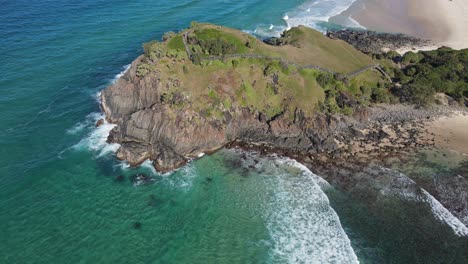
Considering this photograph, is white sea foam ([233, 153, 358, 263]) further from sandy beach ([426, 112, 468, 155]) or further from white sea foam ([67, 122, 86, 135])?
white sea foam ([67, 122, 86, 135])

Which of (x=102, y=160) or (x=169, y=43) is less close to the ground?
(x=169, y=43)

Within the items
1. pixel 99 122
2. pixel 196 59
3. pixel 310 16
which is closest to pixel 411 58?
pixel 310 16

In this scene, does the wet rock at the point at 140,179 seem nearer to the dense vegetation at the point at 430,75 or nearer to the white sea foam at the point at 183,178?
the white sea foam at the point at 183,178

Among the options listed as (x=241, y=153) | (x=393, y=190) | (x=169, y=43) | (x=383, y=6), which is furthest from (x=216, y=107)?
(x=383, y=6)

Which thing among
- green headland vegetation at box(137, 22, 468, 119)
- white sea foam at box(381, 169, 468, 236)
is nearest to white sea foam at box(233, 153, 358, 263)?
white sea foam at box(381, 169, 468, 236)

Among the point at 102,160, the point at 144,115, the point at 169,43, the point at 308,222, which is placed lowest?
the point at 308,222

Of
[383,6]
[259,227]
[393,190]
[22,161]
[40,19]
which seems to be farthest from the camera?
[383,6]

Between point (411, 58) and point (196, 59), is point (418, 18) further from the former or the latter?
point (196, 59)

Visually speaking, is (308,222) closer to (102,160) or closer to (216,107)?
(216,107)
